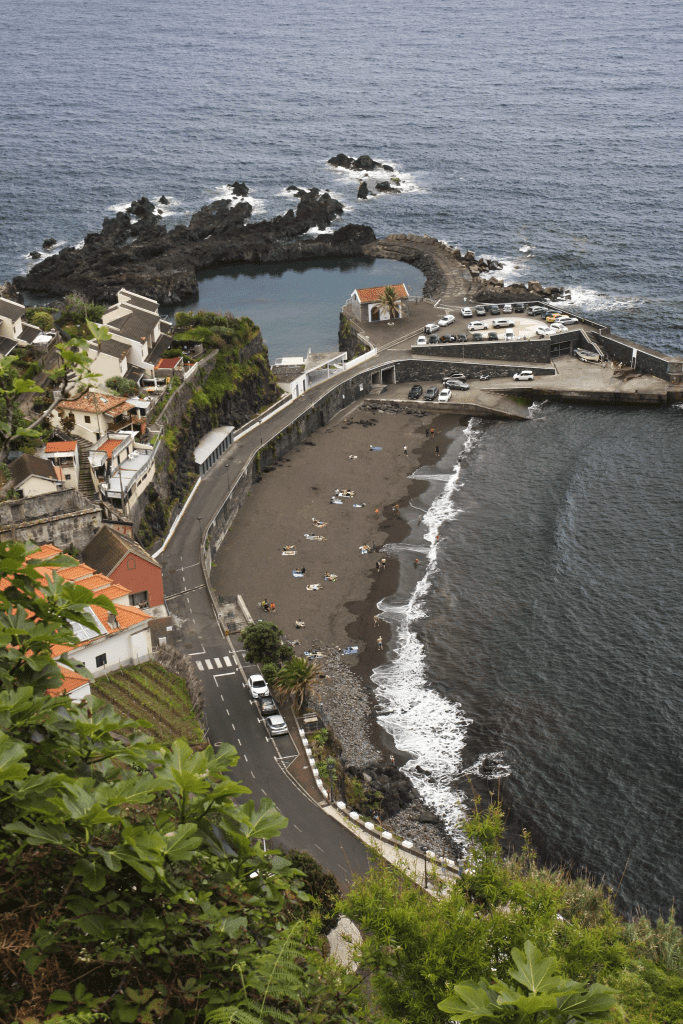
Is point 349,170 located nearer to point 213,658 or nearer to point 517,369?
point 517,369

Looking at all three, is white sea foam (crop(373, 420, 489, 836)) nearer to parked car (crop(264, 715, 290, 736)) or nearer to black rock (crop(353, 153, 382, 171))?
parked car (crop(264, 715, 290, 736))

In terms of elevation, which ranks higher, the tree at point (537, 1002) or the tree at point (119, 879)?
the tree at point (119, 879)

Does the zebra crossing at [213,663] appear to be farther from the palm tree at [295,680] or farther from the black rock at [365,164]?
the black rock at [365,164]

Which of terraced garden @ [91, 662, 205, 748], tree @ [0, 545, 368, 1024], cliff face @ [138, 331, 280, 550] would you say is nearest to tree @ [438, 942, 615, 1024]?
tree @ [0, 545, 368, 1024]

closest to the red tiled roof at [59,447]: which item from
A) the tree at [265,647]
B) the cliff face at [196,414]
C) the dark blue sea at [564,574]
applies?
the cliff face at [196,414]

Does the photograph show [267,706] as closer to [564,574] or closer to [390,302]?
[564,574]

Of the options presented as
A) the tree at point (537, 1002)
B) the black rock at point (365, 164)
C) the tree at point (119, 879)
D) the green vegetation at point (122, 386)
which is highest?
the black rock at point (365, 164)
